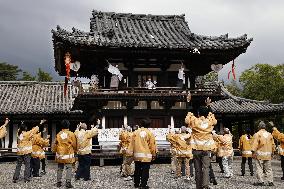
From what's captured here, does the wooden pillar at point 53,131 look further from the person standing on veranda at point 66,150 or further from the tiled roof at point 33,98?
the person standing on veranda at point 66,150

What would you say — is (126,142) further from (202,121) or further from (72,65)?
(72,65)

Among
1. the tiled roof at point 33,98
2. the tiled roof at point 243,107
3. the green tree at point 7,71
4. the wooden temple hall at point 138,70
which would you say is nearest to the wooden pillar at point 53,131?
the wooden temple hall at point 138,70

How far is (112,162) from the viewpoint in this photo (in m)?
21.5

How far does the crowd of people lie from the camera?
997 centimetres

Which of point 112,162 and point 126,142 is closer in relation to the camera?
point 126,142

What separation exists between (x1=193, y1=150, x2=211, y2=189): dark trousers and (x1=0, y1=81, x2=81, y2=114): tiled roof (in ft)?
61.7

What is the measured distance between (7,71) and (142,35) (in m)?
49.5

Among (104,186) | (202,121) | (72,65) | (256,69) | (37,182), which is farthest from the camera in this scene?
(256,69)

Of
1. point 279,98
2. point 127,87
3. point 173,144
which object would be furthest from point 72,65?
point 279,98

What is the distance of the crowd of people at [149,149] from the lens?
9.97 meters

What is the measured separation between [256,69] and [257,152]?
39.7 meters

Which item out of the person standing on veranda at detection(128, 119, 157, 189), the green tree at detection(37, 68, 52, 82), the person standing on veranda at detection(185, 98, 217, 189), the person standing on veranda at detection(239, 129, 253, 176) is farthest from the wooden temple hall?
the green tree at detection(37, 68, 52, 82)

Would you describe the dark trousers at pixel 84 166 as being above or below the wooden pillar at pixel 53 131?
below

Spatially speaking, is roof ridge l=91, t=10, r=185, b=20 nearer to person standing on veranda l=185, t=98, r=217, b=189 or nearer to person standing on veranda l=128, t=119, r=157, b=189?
person standing on veranda l=128, t=119, r=157, b=189
